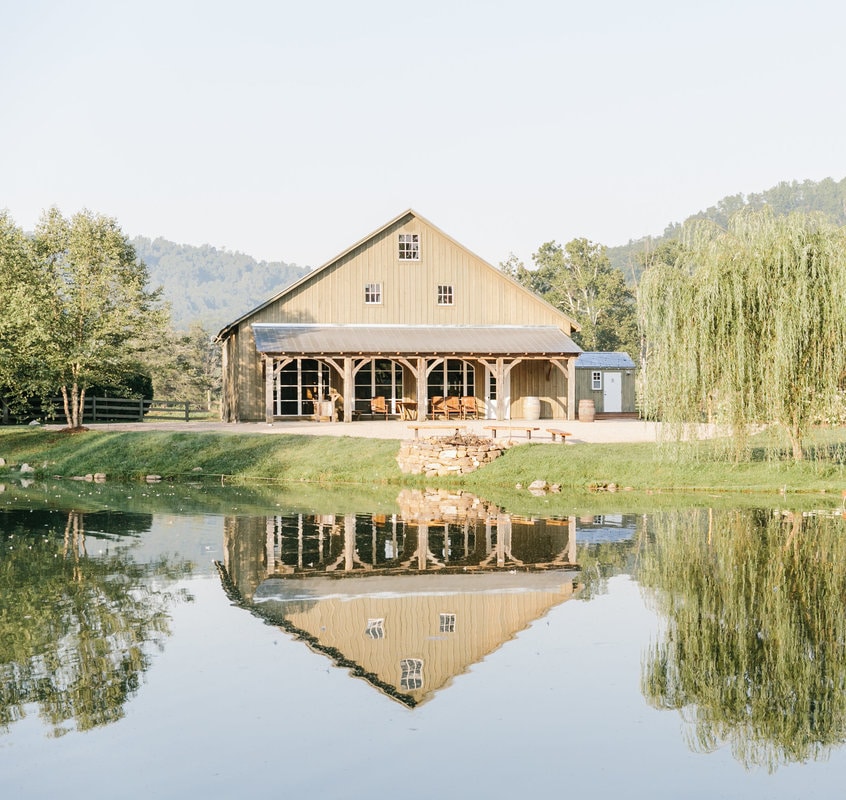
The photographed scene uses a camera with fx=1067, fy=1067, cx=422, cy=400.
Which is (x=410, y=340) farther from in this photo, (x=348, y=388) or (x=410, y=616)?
(x=410, y=616)

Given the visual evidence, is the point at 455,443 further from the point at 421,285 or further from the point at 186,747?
the point at 186,747

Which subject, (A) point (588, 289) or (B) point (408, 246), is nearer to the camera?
(B) point (408, 246)

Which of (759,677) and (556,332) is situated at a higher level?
(556,332)

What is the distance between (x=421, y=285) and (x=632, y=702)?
95.2 ft

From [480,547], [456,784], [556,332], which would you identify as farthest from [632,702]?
[556,332]

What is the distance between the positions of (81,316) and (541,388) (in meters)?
15.4

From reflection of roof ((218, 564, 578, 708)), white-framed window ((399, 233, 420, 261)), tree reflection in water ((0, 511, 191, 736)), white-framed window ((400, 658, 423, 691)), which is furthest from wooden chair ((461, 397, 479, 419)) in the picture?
white-framed window ((400, 658, 423, 691))

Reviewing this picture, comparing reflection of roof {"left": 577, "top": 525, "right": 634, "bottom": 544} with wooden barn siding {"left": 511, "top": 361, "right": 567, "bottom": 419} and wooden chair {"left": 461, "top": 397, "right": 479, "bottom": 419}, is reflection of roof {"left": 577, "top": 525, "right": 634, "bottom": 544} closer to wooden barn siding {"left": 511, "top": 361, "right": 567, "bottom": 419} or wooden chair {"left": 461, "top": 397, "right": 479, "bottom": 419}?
wooden chair {"left": 461, "top": 397, "right": 479, "bottom": 419}

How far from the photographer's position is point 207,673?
8922 millimetres

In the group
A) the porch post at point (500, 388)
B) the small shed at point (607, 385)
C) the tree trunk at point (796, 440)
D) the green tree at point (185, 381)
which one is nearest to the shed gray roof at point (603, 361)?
the small shed at point (607, 385)

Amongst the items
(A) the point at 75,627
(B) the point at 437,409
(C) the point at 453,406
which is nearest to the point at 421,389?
(B) the point at 437,409

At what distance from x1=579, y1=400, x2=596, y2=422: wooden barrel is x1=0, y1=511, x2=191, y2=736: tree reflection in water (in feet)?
71.9

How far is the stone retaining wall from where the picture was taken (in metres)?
24.1

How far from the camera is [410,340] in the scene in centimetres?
3472
